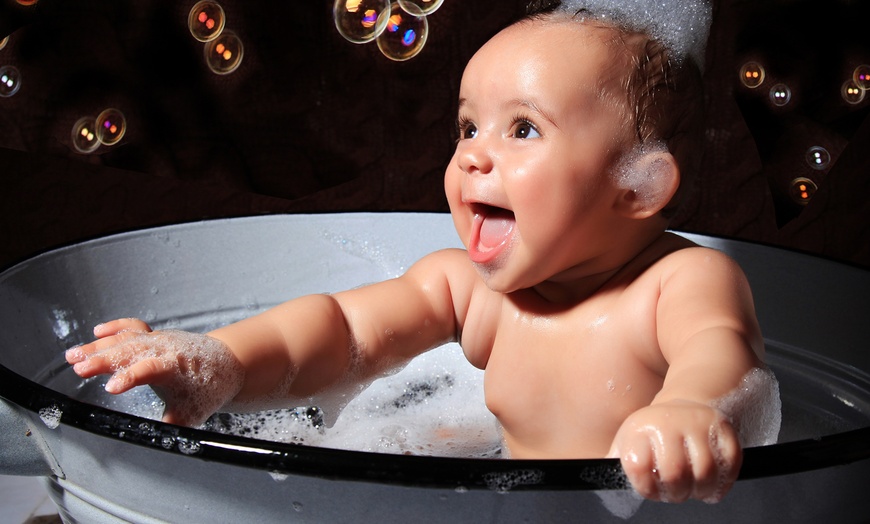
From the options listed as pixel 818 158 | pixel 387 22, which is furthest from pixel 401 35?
pixel 818 158

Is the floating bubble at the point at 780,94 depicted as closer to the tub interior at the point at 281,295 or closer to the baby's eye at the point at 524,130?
the tub interior at the point at 281,295

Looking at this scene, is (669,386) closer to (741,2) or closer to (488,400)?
(488,400)

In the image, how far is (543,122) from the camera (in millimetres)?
651

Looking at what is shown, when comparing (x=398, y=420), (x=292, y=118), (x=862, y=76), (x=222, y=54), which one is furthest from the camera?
(x=292, y=118)

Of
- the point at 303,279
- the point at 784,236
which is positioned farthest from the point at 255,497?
the point at 784,236

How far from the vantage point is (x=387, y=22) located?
3.76 ft

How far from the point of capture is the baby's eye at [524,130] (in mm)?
663

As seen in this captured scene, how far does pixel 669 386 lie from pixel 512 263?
208 millimetres

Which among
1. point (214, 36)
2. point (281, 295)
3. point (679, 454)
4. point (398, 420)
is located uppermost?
point (214, 36)

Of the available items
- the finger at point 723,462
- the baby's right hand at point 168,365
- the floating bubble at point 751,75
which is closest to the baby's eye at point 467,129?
the baby's right hand at point 168,365

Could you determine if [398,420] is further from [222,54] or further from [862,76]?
[862,76]

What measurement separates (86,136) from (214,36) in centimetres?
25

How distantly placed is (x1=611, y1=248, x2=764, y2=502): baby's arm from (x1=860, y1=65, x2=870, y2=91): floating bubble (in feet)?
2.09

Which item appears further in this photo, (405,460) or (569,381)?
(569,381)
